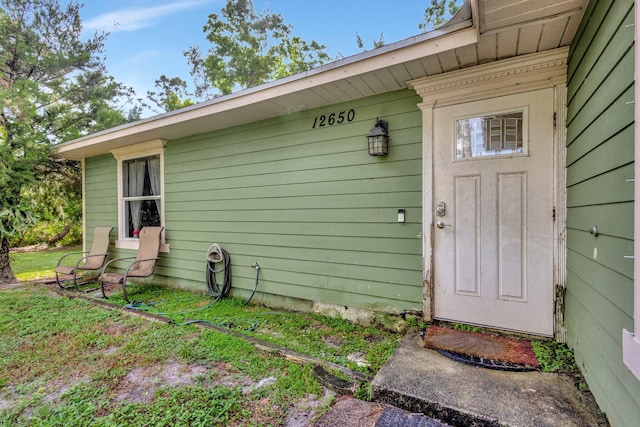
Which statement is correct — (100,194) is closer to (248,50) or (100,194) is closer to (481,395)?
(481,395)

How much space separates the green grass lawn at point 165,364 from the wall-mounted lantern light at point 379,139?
169cm

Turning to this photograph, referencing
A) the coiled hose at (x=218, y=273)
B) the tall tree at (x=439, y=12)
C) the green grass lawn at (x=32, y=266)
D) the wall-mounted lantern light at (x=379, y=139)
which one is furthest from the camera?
the tall tree at (x=439, y=12)

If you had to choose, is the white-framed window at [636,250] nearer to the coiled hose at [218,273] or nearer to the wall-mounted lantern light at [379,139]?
the wall-mounted lantern light at [379,139]

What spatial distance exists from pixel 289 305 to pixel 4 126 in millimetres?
5461

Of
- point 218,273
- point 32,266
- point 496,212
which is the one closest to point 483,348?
point 496,212

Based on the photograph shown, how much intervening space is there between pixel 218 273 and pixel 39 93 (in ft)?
15.6

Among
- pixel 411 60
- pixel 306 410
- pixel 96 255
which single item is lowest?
pixel 306 410

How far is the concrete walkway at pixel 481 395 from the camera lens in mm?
1453

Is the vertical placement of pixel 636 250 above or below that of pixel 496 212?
below

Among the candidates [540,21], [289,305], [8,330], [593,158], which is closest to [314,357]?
[289,305]

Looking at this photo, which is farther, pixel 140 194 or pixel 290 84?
pixel 140 194

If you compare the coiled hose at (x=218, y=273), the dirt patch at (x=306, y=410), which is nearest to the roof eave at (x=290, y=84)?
the coiled hose at (x=218, y=273)

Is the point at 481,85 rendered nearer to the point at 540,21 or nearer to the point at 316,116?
the point at 540,21

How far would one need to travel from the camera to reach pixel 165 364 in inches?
91.1
